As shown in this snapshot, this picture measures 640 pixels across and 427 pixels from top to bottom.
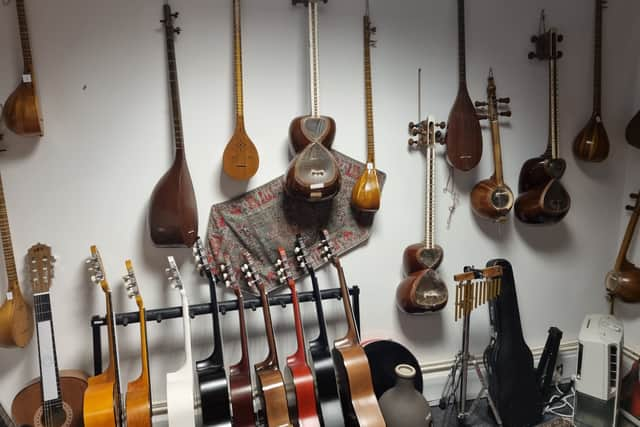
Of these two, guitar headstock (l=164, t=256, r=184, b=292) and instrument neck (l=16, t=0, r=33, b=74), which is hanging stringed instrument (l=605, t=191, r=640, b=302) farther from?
instrument neck (l=16, t=0, r=33, b=74)

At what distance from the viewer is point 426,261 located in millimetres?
2289

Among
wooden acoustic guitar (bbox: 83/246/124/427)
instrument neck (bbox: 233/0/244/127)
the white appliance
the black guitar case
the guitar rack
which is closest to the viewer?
wooden acoustic guitar (bbox: 83/246/124/427)

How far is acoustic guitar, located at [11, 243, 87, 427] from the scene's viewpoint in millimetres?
1768

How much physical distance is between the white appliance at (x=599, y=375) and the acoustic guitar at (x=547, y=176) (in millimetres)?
594

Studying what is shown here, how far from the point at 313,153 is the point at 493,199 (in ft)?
3.22

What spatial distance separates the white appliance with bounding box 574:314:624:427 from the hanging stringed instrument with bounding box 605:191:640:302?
0.44 m

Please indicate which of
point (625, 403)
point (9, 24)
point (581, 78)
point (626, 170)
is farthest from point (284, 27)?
point (625, 403)

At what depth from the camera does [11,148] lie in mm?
1876

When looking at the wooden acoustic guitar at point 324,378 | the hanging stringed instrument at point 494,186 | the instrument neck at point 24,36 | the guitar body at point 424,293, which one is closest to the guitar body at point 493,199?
the hanging stringed instrument at point 494,186

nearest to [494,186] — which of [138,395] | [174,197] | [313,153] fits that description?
[313,153]

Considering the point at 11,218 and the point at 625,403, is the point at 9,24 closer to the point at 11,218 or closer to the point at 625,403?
the point at 11,218

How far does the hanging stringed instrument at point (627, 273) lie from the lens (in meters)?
2.56

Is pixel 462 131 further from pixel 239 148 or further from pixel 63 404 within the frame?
pixel 63 404

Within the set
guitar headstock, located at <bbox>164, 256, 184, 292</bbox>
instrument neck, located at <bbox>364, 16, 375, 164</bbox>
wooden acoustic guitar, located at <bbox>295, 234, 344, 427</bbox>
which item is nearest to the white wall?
instrument neck, located at <bbox>364, 16, 375, 164</bbox>
